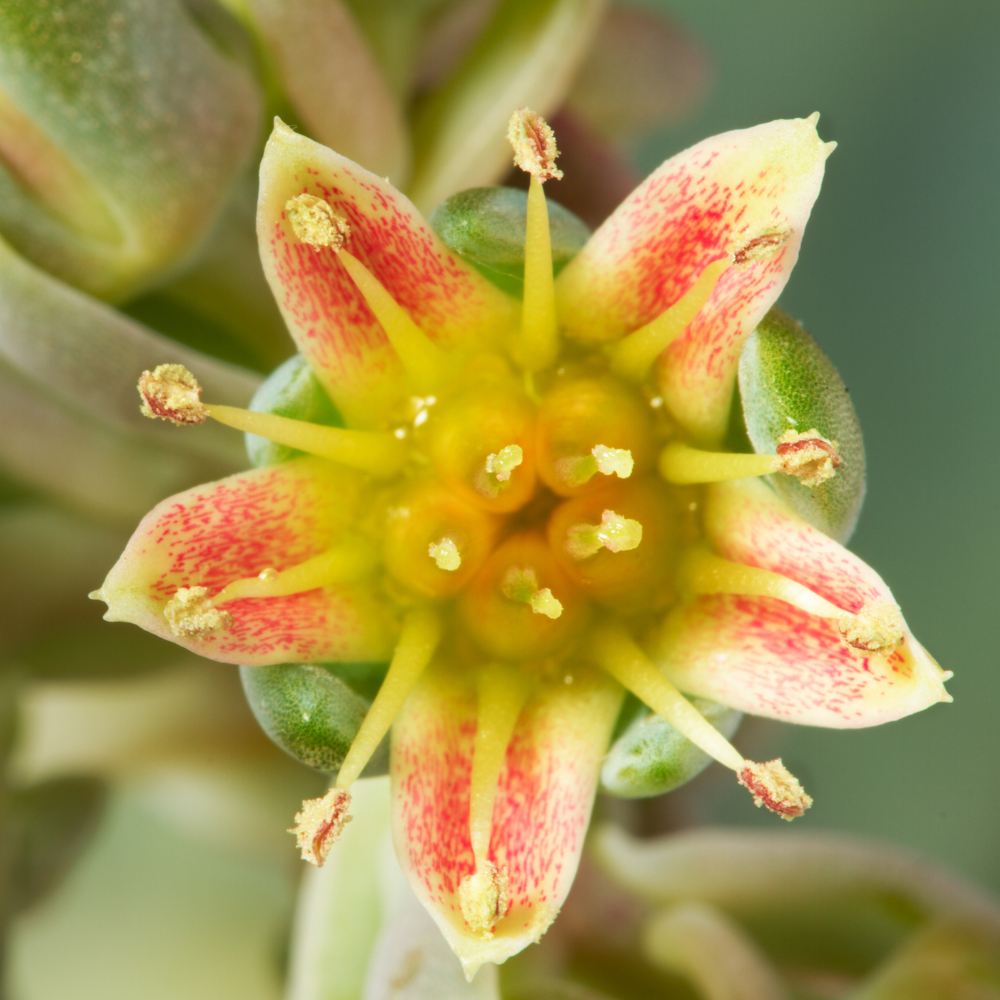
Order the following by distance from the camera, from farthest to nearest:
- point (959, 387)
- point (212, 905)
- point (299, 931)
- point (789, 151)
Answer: point (212, 905) → point (959, 387) → point (299, 931) → point (789, 151)

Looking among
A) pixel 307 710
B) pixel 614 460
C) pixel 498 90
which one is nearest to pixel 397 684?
pixel 307 710

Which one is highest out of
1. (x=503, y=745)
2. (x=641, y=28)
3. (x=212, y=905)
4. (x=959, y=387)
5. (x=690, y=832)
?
(x=641, y=28)

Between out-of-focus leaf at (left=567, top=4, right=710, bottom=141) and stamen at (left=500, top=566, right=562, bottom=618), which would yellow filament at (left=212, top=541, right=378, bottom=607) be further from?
out-of-focus leaf at (left=567, top=4, right=710, bottom=141)

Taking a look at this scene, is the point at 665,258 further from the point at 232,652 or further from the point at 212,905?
the point at 212,905

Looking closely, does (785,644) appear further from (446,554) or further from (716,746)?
(446,554)

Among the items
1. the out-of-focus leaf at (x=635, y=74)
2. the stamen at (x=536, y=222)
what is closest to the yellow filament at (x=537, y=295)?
the stamen at (x=536, y=222)

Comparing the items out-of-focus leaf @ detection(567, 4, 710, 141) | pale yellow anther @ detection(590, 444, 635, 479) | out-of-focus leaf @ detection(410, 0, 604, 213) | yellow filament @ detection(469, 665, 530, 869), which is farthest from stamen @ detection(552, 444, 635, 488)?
out-of-focus leaf @ detection(567, 4, 710, 141)

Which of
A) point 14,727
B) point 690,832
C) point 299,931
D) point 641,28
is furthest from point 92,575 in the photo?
point 641,28
